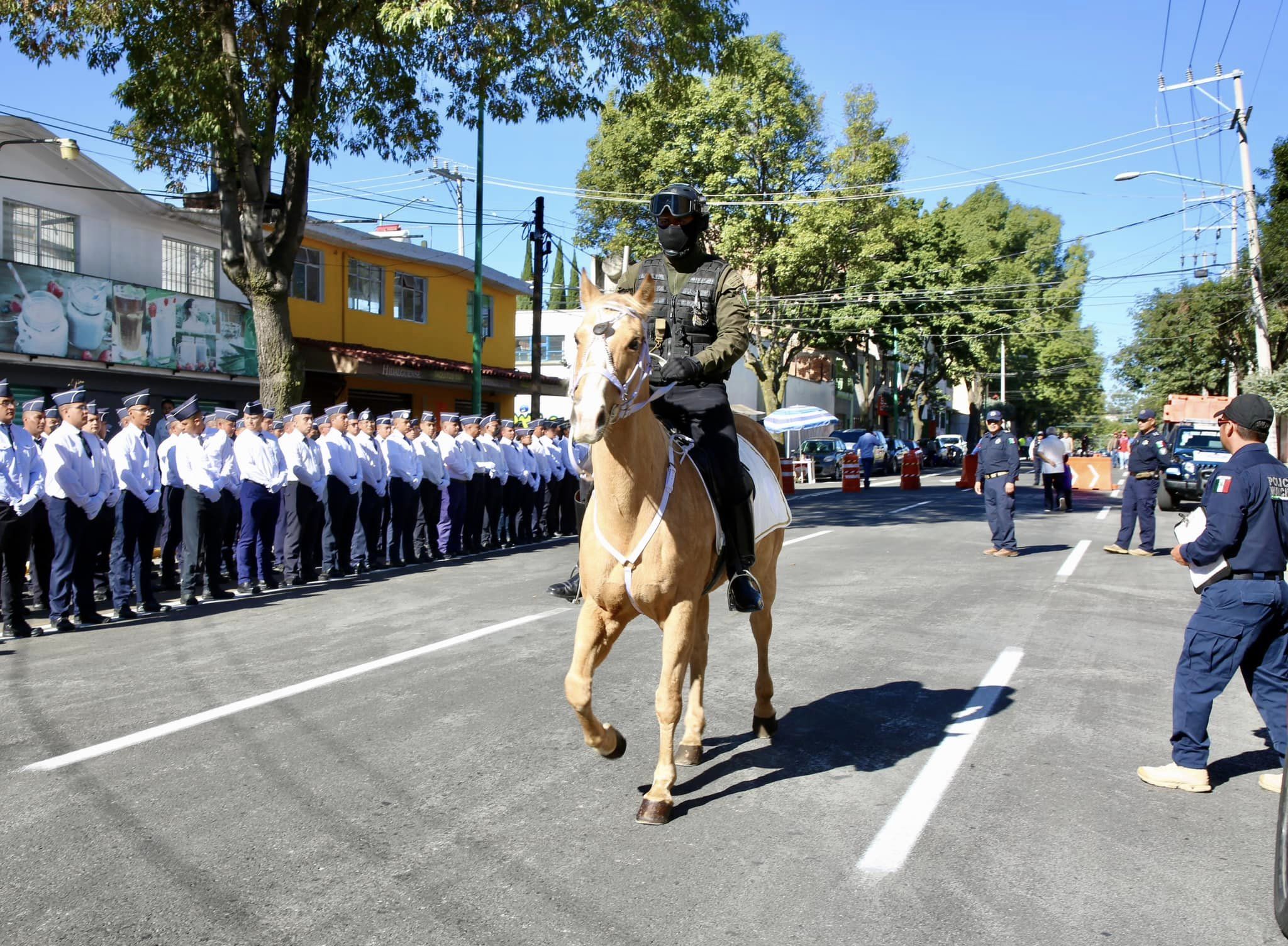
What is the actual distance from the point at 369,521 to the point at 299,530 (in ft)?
4.59

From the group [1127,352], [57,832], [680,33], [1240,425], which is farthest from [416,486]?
[1127,352]

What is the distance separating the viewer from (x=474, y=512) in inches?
639

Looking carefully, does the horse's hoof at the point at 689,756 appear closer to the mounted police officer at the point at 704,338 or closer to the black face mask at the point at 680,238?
the mounted police officer at the point at 704,338

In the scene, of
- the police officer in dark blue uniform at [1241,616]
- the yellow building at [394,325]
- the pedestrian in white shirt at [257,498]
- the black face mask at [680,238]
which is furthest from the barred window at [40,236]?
the police officer in dark blue uniform at [1241,616]

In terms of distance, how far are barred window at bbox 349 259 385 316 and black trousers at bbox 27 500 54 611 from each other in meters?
18.5

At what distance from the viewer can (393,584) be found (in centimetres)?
1214

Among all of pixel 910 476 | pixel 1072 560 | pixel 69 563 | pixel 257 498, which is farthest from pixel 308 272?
pixel 910 476

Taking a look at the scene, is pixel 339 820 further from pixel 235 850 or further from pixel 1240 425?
pixel 1240 425

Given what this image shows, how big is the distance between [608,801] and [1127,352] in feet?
151

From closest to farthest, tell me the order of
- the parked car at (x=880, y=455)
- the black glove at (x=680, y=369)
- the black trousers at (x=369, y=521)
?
1. the black glove at (x=680, y=369)
2. the black trousers at (x=369, y=521)
3. the parked car at (x=880, y=455)

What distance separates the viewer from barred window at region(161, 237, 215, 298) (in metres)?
22.8

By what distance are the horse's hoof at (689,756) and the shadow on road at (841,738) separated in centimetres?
6

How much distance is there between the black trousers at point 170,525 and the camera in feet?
37.7

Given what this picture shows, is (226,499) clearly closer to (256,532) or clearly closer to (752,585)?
(256,532)
